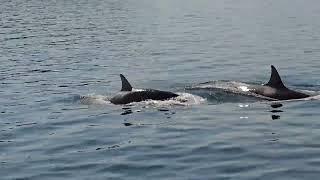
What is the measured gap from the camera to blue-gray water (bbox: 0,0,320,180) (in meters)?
13.5

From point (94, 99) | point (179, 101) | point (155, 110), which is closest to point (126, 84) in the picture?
point (94, 99)

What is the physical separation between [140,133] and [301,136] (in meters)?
3.96

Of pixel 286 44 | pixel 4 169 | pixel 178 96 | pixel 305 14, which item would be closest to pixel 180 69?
pixel 178 96

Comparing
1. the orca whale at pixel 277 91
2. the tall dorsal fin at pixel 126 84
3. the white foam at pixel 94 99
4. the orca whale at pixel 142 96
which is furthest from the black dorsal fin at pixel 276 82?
the white foam at pixel 94 99

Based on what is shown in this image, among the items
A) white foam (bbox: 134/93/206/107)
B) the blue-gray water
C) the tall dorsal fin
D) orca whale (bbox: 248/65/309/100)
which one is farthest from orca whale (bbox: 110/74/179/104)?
orca whale (bbox: 248/65/309/100)

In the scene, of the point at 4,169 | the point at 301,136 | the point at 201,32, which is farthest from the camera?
the point at 201,32

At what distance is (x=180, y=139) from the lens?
15.8 m

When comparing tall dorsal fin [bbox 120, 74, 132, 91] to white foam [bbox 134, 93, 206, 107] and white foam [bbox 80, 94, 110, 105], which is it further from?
white foam [bbox 134, 93, 206, 107]

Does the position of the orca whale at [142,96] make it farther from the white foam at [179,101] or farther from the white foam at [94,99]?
the white foam at [94,99]

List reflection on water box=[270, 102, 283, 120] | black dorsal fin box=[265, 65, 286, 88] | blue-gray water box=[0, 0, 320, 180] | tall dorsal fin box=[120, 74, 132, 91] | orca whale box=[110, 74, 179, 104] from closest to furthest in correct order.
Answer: blue-gray water box=[0, 0, 320, 180], reflection on water box=[270, 102, 283, 120], orca whale box=[110, 74, 179, 104], black dorsal fin box=[265, 65, 286, 88], tall dorsal fin box=[120, 74, 132, 91]

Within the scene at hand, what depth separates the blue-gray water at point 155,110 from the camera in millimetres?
13547

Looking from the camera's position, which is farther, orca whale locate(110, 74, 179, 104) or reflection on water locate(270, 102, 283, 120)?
orca whale locate(110, 74, 179, 104)

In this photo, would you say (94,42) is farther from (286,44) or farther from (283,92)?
(283,92)

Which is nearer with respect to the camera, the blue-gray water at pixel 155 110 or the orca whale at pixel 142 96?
the blue-gray water at pixel 155 110
